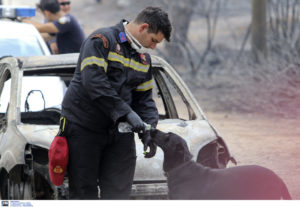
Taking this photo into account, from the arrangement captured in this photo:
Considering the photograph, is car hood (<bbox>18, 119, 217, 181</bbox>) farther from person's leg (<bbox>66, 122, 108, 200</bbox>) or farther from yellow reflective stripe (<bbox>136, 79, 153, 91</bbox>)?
yellow reflective stripe (<bbox>136, 79, 153, 91</bbox>)

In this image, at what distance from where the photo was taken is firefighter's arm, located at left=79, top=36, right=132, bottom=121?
4.00 m

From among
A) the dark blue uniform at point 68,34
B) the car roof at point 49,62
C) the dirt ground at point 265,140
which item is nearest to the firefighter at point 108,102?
the car roof at point 49,62

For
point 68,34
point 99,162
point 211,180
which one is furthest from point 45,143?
point 68,34

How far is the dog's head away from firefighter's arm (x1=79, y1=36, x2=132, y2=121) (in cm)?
30

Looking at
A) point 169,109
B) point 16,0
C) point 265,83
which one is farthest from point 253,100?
point 16,0

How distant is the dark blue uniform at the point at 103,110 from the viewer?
4.04 metres

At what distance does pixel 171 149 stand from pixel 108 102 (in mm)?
495

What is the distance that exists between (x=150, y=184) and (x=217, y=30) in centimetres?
2157

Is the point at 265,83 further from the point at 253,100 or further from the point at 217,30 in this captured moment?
the point at 217,30

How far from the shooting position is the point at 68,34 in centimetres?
899

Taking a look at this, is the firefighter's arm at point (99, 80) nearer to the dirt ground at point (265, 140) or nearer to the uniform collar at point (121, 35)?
the uniform collar at point (121, 35)

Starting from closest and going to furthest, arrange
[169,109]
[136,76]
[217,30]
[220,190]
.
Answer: [220,190] → [136,76] → [169,109] → [217,30]

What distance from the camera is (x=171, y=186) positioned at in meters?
4.16

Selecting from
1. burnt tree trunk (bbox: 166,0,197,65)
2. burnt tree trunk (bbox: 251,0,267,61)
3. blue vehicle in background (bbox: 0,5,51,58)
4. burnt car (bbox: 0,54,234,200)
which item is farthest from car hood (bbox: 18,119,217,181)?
burnt tree trunk (bbox: 166,0,197,65)
